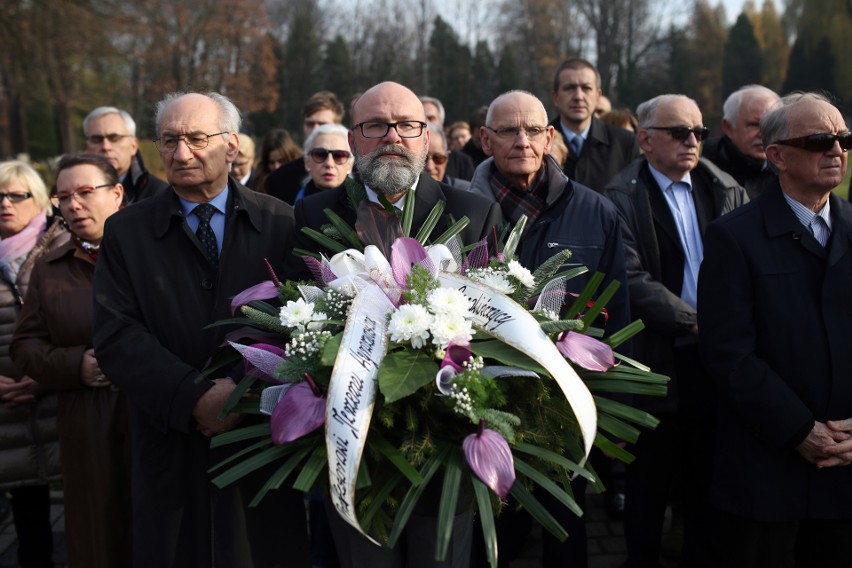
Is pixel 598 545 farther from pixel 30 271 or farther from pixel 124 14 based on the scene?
pixel 124 14

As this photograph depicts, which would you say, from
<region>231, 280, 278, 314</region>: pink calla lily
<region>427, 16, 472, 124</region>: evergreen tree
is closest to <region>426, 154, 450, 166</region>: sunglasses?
<region>231, 280, 278, 314</region>: pink calla lily

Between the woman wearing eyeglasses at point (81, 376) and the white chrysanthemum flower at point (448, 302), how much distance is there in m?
2.19

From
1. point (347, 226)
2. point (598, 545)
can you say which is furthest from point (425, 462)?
point (598, 545)

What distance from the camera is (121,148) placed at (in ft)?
18.3

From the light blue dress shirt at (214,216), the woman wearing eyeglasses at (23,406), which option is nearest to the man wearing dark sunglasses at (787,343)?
the light blue dress shirt at (214,216)

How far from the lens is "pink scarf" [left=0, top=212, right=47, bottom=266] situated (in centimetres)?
421

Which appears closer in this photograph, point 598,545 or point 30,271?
point 30,271

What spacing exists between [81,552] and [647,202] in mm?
3266

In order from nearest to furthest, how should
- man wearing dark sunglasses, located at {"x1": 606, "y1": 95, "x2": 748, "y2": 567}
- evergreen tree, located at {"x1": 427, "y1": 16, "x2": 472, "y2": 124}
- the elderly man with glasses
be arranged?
the elderly man with glasses, man wearing dark sunglasses, located at {"x1": 606, "y1": 95, "x2": 748, "y2": 567}, evergreen tree, located at {"x1": 427, "y1": 16, "x2": 472, "y2": 124}

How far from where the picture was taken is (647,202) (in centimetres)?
403

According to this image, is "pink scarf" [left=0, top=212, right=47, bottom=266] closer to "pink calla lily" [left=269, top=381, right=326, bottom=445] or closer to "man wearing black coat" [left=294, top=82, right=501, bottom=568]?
"man wearing black coat" [left=294, top=82, right=501, bottom=568]

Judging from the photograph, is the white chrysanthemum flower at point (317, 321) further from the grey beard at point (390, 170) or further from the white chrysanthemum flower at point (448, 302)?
the grey beard at point (390, 170)

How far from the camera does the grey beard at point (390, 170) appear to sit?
9.36 feet

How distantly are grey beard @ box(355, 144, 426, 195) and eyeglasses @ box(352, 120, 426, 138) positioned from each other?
0.19 feet
